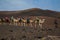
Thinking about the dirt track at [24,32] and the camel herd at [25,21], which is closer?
the dirt track at [24,32]

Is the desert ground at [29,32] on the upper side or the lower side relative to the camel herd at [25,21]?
lower

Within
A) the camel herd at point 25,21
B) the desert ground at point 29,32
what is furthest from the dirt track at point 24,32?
the camel herd at point 25,21

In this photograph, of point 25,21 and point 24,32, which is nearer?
point 24,32

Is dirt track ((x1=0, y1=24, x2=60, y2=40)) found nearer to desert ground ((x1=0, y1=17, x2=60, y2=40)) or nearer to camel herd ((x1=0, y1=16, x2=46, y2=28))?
desert ground ((x1=0, y1=17, x2=60, y2=40))

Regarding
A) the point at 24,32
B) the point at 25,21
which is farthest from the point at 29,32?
the point at 25,21

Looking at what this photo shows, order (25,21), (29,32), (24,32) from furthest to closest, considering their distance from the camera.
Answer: (25,21) → (29,32) → (24,32)

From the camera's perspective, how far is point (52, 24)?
2005 cm

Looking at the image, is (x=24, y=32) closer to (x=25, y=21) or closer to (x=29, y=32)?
(x=29, y=32)

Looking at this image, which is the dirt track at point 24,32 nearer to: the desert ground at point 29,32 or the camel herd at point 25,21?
the desert ground at point 29,32

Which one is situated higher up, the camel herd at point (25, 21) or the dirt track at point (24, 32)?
the camel herd at point (25, 21)

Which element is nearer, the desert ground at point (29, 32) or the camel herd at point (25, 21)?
the desert ground at point (29, 32)

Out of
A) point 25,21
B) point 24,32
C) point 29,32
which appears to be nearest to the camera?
point 24,32

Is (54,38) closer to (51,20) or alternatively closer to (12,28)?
(12,28)

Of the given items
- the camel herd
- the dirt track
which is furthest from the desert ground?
the camel herd
